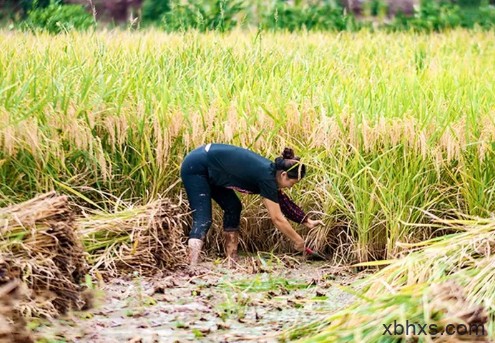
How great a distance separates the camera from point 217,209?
656 cm

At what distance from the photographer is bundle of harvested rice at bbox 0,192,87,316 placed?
4625 mm

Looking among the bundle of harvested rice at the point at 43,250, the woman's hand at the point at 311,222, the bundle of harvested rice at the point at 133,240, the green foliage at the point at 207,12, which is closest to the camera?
the bundle of harvested rice at the point at 43,250

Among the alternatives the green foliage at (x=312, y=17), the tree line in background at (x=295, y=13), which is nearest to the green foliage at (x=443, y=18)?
the tree line in background at (x=295, y=13)

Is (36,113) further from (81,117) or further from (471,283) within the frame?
(471,283)

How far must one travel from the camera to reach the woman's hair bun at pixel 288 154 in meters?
5.97

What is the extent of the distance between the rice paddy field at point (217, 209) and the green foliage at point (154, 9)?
207 inches

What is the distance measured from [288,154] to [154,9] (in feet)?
24.7

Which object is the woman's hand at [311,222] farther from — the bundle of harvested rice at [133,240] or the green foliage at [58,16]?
the green foliage at [58,16]

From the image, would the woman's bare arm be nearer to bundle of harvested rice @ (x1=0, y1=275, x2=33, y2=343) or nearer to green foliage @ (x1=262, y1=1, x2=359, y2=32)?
bundle of harvested rice @ (x1=0, y1=275, x2=33, y2=343)

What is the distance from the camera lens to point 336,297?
5387 mm

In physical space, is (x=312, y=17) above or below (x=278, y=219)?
below

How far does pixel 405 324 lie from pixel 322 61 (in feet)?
15.9

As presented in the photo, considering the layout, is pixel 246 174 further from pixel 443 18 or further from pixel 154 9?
pixel 443 18

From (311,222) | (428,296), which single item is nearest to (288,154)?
(311,222)
